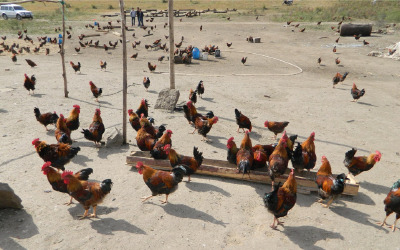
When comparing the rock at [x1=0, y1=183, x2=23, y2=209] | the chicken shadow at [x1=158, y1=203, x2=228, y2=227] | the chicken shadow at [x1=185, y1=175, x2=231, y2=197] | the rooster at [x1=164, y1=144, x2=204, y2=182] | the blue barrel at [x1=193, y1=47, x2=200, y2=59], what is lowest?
the chicken shadow at [x1=158, y1=203, x2=228, y2=227]

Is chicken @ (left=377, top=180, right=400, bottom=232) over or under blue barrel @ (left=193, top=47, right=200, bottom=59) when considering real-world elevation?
under

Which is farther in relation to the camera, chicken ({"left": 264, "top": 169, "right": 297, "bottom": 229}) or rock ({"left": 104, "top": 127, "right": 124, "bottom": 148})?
rock ({"left": 104, "top": 127, "right": 124, "bottom": 148})

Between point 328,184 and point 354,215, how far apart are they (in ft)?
2.75

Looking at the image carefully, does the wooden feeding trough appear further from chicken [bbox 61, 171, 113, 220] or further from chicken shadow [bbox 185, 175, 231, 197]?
chicken [bbox 61, 171, 113, 220]

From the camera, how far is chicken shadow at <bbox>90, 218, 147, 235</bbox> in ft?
16.4

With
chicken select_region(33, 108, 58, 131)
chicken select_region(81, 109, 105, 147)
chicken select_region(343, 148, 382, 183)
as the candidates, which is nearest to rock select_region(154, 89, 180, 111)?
chicken select_region(81, 109, 105, 147)

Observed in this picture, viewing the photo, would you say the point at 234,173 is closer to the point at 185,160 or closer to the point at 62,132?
the point at 185,160

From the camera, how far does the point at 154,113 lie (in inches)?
418

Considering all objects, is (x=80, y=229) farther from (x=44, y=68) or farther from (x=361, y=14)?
(x=361, y=14)

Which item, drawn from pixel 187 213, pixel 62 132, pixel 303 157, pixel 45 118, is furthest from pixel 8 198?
pixel 303 157

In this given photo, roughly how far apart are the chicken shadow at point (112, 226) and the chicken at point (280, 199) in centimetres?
226

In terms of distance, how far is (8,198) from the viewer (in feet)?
16.9

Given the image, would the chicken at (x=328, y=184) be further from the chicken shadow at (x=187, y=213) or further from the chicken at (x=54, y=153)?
the chicken at (x=54, y=153)

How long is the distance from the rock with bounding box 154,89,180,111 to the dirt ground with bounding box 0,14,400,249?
1.43 ft
